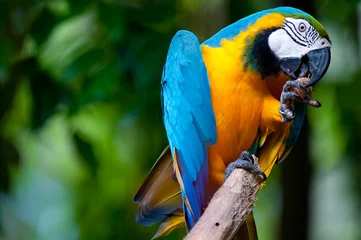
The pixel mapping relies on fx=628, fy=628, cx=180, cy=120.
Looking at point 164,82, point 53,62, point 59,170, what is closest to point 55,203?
point 59,170

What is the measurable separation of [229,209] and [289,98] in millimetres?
441

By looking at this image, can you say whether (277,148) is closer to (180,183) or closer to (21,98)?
(180,183)

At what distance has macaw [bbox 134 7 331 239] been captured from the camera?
5.32 ft

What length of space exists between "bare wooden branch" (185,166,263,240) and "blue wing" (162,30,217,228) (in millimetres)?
266

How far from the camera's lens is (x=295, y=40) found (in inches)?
64.2

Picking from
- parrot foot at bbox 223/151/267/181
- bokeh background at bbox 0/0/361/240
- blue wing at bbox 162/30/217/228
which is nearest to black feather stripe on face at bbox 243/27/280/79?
blue wing at bbox 162/30/217/228

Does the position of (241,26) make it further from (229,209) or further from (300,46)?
(229,209)

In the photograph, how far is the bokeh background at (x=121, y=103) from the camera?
2.12m

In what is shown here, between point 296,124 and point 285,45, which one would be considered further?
point 296,124

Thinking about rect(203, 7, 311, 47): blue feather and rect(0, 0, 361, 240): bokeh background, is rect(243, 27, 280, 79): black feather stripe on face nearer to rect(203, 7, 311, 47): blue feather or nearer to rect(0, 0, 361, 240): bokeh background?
rect(203, 7, 311, 47): blue feather

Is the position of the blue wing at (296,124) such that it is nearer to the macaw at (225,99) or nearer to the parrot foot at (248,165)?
the macaw at (225,99)

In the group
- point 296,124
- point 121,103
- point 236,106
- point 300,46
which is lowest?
point 121,103

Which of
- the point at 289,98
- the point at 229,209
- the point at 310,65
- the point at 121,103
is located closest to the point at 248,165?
the point at 229,209

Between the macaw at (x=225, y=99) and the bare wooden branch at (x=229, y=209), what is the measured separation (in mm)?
281
